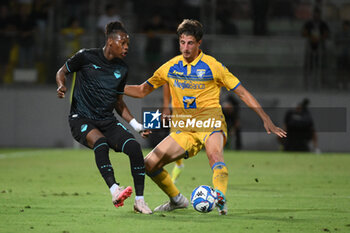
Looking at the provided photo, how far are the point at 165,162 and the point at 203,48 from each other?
12.3 metres

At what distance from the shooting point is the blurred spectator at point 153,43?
66.7 ft

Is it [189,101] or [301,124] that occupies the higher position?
[189,101]

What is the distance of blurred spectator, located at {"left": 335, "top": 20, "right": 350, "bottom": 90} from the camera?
20391 millimetres

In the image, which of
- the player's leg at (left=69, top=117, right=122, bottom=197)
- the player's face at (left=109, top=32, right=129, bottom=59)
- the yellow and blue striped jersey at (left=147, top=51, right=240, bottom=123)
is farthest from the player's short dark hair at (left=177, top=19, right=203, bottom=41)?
the player's leg at (left=69, top=117, right=122, bottom=197)

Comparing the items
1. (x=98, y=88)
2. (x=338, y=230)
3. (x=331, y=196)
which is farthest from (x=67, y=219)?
(x=331, y=196)

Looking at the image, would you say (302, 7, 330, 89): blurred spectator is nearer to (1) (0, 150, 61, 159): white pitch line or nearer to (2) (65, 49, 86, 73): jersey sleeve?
(1) (0, 150, 61, 159): white pitch line

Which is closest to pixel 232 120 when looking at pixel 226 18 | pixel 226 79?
pixel 226 18

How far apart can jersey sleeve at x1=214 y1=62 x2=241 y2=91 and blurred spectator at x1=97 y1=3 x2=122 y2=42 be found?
12.6 meters

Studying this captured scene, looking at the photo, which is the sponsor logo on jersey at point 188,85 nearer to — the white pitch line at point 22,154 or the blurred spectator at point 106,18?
the white pitch line at point 22,154

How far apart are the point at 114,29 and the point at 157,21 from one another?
13.3 m

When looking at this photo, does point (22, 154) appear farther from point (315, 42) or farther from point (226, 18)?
point (315, 42)

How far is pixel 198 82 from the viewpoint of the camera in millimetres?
7914

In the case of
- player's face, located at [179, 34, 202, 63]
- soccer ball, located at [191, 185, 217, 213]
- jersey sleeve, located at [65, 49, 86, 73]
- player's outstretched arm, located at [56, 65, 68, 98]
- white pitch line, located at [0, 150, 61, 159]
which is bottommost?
white pitch line, located at [0, 150, 61, 159]

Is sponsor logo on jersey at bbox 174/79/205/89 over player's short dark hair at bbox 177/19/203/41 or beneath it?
beneath
